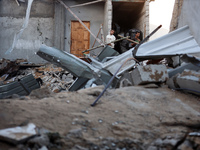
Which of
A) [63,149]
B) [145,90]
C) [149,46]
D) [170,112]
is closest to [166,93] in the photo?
[145,90]

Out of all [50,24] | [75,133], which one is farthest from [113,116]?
[50,24]

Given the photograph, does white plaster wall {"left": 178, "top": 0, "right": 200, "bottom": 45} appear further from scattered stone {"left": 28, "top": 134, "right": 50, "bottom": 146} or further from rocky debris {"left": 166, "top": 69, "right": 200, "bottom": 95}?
scattered stone {"left": 28, "top": 134, "right": 50, "bottom": 146}

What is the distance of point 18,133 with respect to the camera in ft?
4.54

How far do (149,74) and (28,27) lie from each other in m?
9.90

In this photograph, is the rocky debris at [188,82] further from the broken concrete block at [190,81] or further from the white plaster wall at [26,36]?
the white plaster wall at [26,36]

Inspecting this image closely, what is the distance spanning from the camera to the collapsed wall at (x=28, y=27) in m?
11.1

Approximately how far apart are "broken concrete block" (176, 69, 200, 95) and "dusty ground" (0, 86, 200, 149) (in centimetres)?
14

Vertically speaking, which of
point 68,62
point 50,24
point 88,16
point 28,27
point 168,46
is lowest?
point 68,62

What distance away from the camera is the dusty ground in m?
1.66

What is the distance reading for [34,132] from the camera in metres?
1.44

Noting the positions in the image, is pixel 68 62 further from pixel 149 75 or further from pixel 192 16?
pixel 192 16

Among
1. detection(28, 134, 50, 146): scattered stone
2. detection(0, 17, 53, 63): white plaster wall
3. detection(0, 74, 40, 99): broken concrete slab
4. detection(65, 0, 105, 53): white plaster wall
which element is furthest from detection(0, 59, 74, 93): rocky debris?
detection(28, 134, 50, 146): scattered stone

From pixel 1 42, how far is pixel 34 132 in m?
11.4

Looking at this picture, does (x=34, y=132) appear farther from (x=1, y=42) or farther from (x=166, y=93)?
(x=1, y=42)
